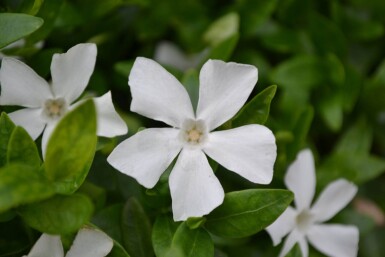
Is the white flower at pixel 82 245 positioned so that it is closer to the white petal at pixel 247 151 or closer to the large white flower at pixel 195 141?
the large white flower at pixel 195 141

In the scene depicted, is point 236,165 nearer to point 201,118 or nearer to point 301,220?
point 201,118

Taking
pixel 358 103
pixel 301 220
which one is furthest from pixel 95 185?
pixel 358 103

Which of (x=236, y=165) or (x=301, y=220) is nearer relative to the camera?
(x=236, y=165)

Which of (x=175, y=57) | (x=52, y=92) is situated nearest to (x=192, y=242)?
(x=52, y=92)

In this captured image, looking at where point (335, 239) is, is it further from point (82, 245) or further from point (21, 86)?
point (21, 86)

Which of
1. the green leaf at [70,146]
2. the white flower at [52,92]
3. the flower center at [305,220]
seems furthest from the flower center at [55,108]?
the flower center at [305,220]


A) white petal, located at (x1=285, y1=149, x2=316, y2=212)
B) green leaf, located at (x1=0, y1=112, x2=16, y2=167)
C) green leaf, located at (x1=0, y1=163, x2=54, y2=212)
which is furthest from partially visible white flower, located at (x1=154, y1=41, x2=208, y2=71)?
green leaf, located at (x1=0, y1=163, x2=54, y2=212)
